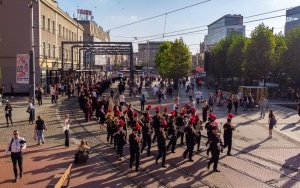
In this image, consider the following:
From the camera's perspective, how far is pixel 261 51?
44438 mm

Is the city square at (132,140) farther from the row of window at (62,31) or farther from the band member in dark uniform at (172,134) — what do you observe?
the row of window at (62,31)

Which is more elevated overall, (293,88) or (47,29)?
(47,29)

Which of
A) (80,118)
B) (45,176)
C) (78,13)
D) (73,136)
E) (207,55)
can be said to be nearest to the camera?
(45,176)

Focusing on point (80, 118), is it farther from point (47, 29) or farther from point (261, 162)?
point (47, 29)

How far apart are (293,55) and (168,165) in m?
34.2

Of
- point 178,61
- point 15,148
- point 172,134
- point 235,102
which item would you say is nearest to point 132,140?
point 172,134

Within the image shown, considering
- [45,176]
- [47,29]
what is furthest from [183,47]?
[45,176]

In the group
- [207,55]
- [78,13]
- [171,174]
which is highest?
[78,13]

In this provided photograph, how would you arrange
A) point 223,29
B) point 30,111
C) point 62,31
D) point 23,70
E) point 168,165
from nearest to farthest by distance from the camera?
point 168,165, point 23,70, point 30,111, point 62,31, point 223,29

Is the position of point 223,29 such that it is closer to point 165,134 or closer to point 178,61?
point 178,61

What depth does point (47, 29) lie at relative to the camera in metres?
44.8

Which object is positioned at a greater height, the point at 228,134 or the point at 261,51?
the point at 261,51

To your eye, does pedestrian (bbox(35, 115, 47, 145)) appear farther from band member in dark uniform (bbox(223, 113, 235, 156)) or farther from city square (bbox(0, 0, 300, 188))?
band member in dark uniform (bbox(223, 113, 235, 156))

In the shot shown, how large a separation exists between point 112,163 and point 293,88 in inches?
1404
